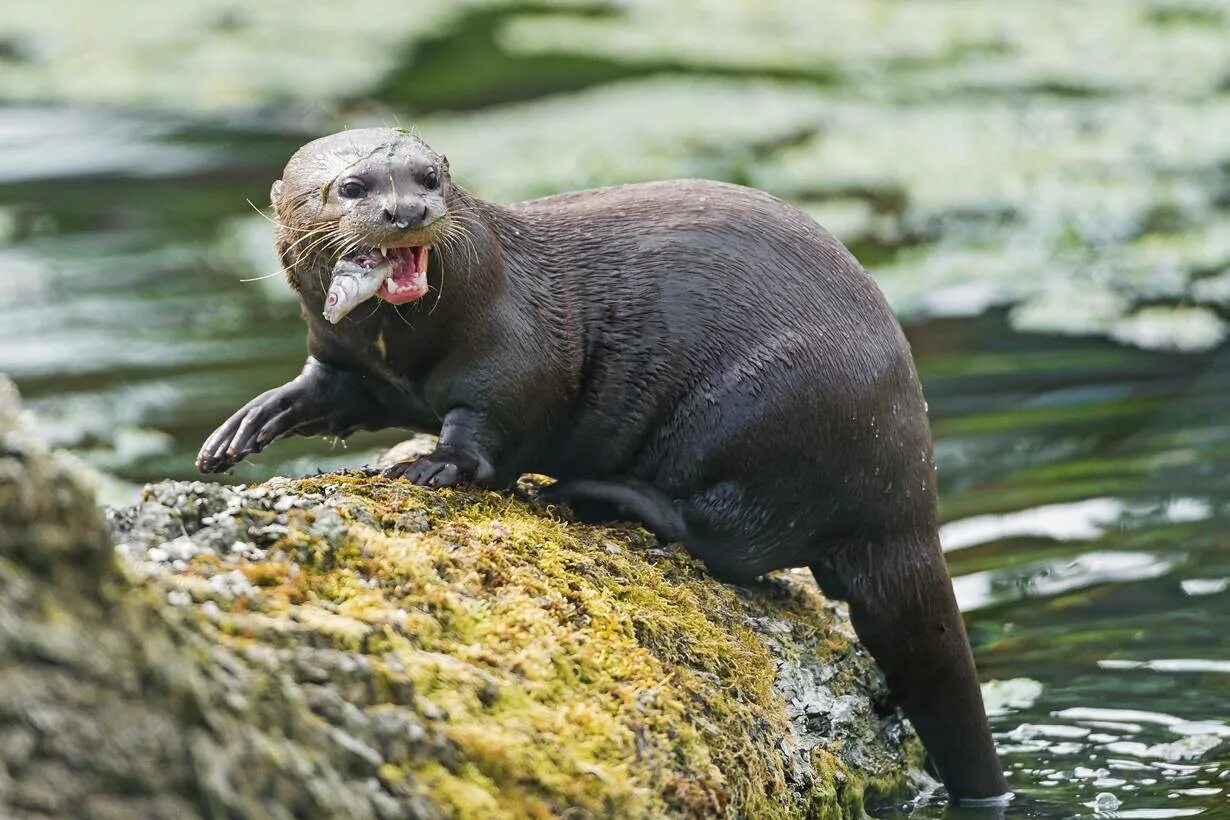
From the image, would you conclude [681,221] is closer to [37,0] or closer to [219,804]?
[219,804]

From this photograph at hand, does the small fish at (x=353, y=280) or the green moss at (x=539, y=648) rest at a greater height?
the small fish at (x=353, y=280)

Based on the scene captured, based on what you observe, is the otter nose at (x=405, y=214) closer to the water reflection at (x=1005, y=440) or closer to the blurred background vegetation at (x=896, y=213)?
the water reflection at (x=1005, y=440)

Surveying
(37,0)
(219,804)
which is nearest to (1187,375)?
(219,804)

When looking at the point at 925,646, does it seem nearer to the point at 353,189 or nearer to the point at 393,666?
the point at 353,189

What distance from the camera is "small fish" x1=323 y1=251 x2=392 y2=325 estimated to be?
15.3ft

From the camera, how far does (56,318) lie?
1189cm

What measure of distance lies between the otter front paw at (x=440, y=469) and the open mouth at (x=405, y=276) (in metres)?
0.44

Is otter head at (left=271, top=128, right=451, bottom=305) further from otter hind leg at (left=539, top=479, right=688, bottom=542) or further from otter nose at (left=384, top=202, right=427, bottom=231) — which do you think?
otter hind leg at (left=539, top=479, right=688, bottom=542)

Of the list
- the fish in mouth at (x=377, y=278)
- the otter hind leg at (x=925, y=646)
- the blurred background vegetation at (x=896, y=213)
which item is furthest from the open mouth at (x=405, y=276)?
the blurred background vegetation at (x=896, y=213)

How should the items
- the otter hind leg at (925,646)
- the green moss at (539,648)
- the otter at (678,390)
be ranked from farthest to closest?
the otter hind leg at (925,646) → the otter at (678,390) → the green moss at (539,648)

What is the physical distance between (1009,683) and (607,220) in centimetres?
243

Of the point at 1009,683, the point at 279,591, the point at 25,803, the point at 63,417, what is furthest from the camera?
the point at 63,417

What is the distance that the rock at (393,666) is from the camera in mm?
2791

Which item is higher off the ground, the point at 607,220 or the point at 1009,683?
the point at 607,220
